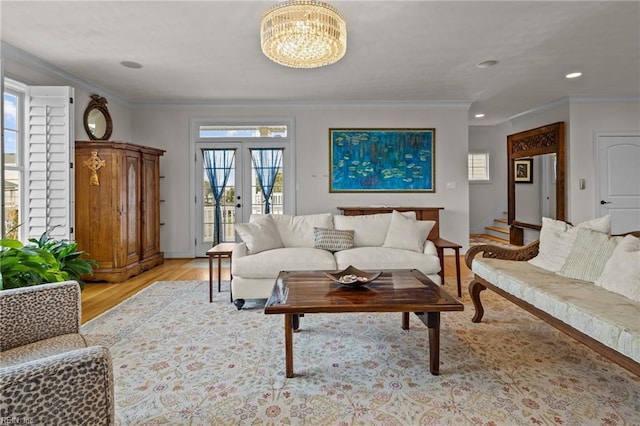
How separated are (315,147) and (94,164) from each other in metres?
3.21

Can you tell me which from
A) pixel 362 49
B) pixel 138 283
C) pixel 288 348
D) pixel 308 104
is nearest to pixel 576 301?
pixel 288 348

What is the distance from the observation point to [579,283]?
7.56ft

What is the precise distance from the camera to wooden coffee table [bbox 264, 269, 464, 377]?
1.96 m

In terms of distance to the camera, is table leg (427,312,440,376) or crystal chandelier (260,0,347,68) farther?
crystal chandelier (260,0,347,68)

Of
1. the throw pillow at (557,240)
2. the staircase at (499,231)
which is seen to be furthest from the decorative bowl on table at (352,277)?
the staircase at (499,231)

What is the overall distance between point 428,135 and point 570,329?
14.7 feet

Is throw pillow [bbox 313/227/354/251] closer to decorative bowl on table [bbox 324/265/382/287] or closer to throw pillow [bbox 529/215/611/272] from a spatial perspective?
decorative bowl on table [bbox 324/265/382/287]

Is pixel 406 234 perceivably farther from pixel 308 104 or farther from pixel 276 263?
pixel 308 104

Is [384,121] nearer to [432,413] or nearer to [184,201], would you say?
[184,201]

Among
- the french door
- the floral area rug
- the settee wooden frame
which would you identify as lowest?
A: the floral area rug

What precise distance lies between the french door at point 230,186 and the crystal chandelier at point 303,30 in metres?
3.34

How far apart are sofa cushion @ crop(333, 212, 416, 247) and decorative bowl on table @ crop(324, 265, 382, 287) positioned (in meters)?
1.33

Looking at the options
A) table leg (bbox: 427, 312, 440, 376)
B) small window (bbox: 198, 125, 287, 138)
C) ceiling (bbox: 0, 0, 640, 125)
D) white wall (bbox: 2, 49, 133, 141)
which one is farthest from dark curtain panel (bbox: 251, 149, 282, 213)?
table leg (bbox: 427, 312, 440, 376)

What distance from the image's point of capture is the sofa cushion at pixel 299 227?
3863 millimetres
